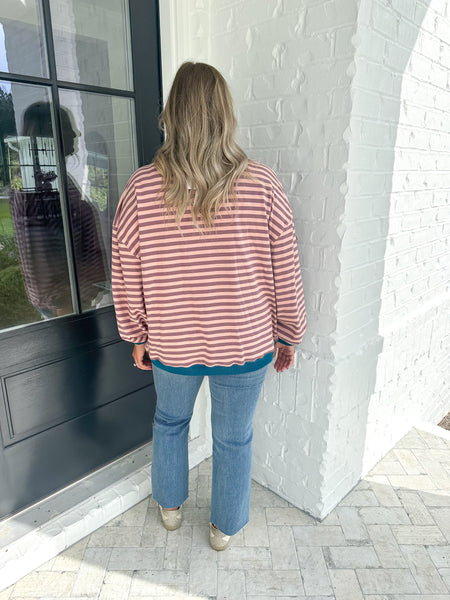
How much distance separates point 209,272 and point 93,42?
103 centimetres

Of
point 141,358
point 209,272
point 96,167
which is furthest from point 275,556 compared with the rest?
point 96,167

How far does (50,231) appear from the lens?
66.2 inches

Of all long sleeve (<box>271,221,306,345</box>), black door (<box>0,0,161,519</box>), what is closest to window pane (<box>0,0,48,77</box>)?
black door (<box>0,0,161,519</box>)

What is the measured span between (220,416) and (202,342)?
32 cm

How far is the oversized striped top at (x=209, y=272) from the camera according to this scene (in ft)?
4.39

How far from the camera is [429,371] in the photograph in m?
2.59

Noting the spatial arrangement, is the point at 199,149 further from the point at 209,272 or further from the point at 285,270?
the point at 285,270

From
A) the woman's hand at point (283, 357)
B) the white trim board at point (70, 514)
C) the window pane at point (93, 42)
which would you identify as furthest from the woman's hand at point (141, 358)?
the window pane at point (93, 42)

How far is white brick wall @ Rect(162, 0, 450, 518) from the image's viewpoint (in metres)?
1.47

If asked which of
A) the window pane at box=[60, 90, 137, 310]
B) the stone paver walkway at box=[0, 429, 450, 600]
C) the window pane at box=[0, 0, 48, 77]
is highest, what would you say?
the window pane at box=[0, 0, 48, 77]

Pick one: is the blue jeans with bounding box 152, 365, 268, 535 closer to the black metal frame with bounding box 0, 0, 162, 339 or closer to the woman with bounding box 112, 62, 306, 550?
the woman with bounding box 112, 62, 306, 550

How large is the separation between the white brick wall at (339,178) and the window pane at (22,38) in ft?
1.75

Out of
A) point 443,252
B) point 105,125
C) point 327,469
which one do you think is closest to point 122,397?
point 327,469

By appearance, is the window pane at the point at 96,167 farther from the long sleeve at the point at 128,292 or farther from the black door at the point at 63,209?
the long sleeve at the point at 128,292
